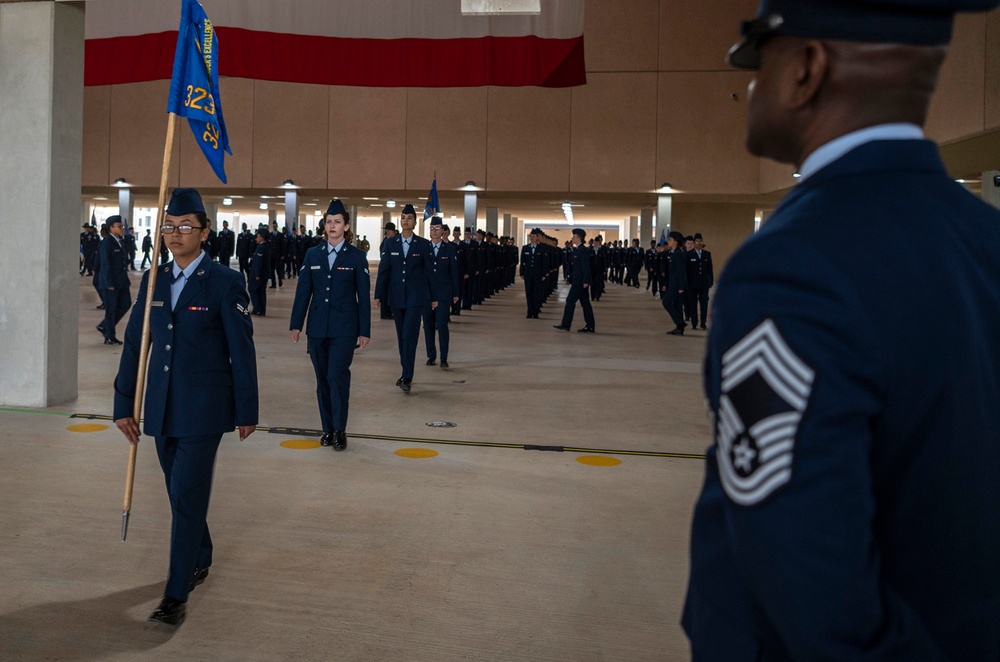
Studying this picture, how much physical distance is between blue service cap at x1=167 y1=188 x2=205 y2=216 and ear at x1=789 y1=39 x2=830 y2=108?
2755 millimetres

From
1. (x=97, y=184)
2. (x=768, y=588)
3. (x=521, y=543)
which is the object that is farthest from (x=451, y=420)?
(x=97, y=184)

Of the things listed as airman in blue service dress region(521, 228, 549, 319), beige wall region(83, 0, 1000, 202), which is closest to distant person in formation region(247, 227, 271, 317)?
airman in blue service dress region(521, 228, 549, 319)

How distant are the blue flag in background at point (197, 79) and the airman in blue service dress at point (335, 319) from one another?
5.38ft

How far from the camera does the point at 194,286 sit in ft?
11.1

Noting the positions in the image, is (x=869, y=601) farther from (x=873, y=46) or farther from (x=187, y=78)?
(x=187, y=78)

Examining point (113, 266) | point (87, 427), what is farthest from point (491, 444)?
point (113, 266)

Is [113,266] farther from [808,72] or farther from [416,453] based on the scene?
[808,72]

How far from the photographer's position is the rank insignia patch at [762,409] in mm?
910

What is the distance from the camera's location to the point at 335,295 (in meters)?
6.07

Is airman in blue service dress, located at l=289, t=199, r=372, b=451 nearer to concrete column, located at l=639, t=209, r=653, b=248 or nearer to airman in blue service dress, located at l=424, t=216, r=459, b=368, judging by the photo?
airman in blue service dress, located at l=424, t=216, r=459, b=368

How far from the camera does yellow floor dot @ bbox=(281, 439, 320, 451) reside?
5926 millimetres

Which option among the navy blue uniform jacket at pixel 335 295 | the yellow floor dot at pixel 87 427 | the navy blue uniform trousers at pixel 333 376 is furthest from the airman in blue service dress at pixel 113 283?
the navy blue uniform trousers at pixel 333 376

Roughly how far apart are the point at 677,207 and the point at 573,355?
21.1 metres

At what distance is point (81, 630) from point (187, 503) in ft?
1.72
